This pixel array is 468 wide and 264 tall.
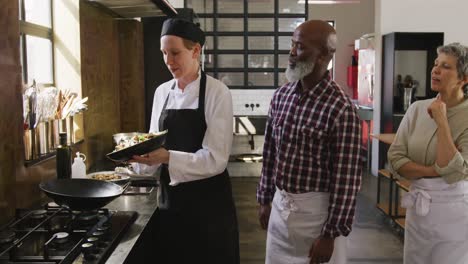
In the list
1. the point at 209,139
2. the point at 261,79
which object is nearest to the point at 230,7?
the point at 261,79

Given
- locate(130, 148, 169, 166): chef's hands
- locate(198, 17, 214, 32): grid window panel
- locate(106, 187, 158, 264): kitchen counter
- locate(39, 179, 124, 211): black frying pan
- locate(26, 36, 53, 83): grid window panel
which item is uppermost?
locate(198, 17, 214, 32): grid window panel

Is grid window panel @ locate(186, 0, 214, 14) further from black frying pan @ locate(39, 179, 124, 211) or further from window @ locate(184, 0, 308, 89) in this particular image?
black frying pan @ locate(39, 179, 124, 211)

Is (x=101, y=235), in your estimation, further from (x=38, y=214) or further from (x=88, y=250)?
(x=38, y=214)

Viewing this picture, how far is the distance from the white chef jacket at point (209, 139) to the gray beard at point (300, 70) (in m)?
0.32

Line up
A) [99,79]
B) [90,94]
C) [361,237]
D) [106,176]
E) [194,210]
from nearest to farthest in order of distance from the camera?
[194,210], [106,176], [90,94], [99,79], [361,237]

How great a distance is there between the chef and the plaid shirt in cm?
27

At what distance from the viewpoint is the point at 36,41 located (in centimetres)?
297

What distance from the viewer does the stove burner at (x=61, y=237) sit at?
5.41ft

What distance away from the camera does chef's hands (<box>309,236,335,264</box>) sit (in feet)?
6.00

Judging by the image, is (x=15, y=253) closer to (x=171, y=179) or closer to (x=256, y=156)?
(x=171, y=179)

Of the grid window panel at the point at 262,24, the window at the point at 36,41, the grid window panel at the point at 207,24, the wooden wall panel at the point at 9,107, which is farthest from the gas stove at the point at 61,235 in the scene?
the grid window panel at the point at 262,24

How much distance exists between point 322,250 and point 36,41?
7.12 feet

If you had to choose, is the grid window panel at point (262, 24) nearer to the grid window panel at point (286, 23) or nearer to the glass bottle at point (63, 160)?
the grid window panel at point (286, 23)

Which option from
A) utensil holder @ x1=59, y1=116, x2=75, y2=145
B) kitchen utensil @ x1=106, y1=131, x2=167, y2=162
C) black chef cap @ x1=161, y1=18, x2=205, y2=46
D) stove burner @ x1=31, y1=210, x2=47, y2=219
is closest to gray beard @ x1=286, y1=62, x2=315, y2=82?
black chef cap @ x1=161, y1=18, x2=205, y2=46
